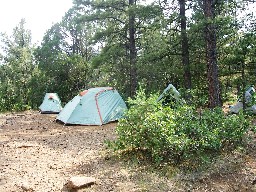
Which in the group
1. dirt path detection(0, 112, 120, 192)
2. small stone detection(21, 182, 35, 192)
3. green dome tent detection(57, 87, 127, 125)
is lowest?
dirt path detection(0, 112, 120, 192)

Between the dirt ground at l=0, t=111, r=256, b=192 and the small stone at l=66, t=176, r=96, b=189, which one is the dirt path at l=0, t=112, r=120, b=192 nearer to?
the dirt ground at l=0, t=111, r=256, b=192

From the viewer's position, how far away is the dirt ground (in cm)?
390

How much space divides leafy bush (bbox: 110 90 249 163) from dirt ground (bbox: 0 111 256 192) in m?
0.31

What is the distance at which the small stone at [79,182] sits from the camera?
151 inches

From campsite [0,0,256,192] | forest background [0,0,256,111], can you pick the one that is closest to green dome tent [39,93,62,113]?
campsite [0,0,256,192]

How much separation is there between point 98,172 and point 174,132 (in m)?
1.35

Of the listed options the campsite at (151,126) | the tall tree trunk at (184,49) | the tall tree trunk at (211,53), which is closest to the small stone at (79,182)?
the campsite at (151,126)

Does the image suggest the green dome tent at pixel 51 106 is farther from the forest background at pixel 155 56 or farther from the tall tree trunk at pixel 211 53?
the tall tree trunk at pixel 211 53

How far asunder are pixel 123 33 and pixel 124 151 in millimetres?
9152

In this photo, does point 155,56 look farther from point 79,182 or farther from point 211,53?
point 79,182

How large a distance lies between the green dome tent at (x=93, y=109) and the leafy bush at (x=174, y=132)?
455cm

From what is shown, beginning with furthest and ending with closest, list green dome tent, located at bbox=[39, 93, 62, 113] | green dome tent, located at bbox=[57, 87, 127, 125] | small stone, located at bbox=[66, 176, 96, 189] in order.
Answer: green dome tent, located at bbox=[39, 93, 62, 113] → green dome tent, located at bbox=[57, 87, 127, 125] → small stone, located at bbox=[66, 176, 96, 189]

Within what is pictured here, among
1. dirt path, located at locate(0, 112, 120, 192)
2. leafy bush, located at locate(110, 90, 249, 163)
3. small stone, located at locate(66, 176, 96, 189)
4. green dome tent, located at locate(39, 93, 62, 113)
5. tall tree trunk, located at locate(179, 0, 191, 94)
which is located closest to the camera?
small stone, located at locate(66, 176, 96, 189)

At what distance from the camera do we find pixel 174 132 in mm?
4383
